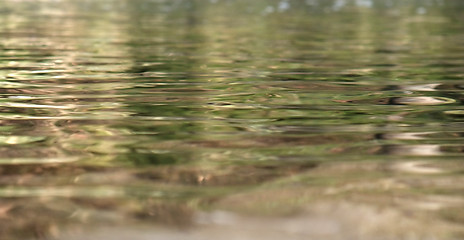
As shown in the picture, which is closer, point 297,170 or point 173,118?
point 297,170

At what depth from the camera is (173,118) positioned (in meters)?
2.96

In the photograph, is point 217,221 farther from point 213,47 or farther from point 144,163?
point 213,47

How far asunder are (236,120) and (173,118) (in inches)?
10.7

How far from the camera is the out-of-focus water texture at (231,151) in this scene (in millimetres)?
1544

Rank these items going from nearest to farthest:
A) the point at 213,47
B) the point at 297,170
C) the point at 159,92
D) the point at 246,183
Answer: the point at 246,183, the point at 297,170, the point at 159,92, the point at 213,47

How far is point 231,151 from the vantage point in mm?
2307

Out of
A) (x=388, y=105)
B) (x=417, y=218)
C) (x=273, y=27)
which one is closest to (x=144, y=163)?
(x=417, y=218)

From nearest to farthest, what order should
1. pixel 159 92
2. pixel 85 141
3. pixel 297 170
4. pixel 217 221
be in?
1. pixel 217 221
2. pixel 297 170
3. pixel 85 141
4. pixel 159 92

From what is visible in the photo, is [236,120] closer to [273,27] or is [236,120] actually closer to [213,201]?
[213,201]

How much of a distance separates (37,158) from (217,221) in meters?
0.84

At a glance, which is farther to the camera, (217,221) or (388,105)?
(388,105)

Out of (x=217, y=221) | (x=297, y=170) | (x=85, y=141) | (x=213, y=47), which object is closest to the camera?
(x=217, y=221)

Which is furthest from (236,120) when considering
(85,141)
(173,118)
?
(85,141)

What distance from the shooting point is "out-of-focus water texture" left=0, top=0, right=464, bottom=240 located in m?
1.54
